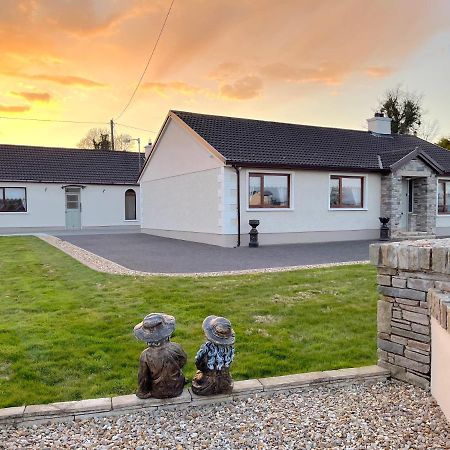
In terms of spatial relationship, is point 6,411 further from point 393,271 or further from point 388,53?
point 388,53

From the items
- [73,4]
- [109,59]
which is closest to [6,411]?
[73,4]

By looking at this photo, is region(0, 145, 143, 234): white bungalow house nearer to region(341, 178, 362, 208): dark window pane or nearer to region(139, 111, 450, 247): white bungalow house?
region(139, 111, 450, 247): white bungalow house

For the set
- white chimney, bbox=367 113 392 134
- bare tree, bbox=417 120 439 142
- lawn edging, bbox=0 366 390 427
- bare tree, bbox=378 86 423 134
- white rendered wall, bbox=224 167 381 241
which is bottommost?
lawn edging, bbox=0 366 390 427

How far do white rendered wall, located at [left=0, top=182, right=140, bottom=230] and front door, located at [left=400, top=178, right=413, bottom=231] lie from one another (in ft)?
53.3

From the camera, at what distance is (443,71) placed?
723 inches

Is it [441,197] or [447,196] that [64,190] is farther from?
[447,196]

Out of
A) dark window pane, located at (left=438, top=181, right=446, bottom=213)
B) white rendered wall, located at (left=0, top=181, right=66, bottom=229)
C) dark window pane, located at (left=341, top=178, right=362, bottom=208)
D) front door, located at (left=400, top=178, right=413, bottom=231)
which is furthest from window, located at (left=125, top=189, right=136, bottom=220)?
dark window pane, located at (left=438, top=181, right=446, bottom=213)

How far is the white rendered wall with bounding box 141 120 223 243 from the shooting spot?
52.7 feet

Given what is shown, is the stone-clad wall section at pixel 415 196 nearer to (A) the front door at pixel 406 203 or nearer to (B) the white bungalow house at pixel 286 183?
(B) the white bungalow house at pixel 286 183

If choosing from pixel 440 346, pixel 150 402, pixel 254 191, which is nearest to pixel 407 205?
pixel 254 191

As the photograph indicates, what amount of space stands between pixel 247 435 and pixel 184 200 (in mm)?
15972

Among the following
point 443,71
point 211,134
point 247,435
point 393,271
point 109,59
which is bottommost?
point 247,435

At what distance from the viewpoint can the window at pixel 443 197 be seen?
20.0 metres

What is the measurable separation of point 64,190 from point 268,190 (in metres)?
15.0
